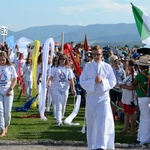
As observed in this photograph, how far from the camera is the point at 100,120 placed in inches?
372

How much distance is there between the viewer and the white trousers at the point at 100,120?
9.43 m

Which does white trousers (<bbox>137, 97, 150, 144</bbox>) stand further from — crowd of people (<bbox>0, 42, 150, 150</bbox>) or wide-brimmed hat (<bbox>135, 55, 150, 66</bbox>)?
wide-brimmed hat (<bbox>135, 55, 150, 66</bbox>)

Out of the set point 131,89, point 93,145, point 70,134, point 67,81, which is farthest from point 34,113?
point 93,145

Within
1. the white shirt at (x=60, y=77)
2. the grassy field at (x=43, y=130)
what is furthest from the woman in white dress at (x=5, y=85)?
the white shirt at (x=60, y=77)

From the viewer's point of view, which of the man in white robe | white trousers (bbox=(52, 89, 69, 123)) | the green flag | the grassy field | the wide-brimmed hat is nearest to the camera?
the man in white robe

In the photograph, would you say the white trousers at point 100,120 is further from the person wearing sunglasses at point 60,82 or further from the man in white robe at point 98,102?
the person wearing sunglasses at point 60,82

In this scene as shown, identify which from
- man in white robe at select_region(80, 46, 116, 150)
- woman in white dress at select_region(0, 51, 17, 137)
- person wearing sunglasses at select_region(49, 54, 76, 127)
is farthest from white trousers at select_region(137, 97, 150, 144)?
person wearing sunglasses at select_region(49, 54, 76, 127)

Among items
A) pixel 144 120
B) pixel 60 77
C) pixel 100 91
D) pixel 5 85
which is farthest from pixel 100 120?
pixel 60 77

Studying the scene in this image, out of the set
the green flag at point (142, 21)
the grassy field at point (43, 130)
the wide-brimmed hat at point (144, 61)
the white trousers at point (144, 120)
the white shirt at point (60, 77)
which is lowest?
the grassy field at point (43, 130)

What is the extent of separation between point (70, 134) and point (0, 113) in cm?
173

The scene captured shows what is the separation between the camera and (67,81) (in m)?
13.1

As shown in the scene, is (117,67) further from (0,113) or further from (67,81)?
(0,113)

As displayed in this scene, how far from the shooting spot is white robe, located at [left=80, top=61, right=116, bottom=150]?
9.41m

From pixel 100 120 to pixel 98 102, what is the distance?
0.34 meters
